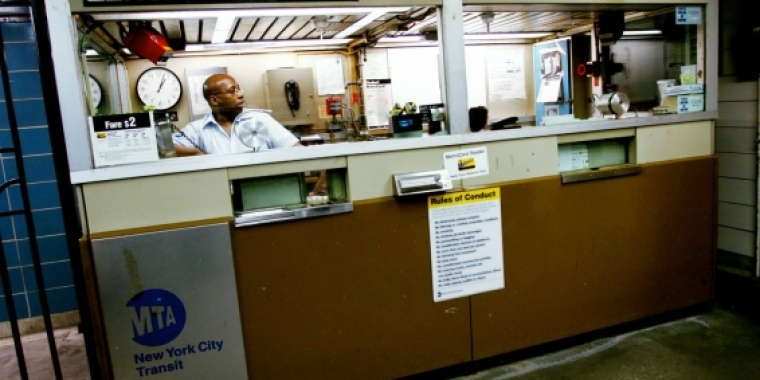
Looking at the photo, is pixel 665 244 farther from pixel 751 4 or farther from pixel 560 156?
pixel 751 4

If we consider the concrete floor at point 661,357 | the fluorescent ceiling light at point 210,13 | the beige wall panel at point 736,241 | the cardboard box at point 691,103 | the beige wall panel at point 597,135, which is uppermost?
the fluorescent ceiling light at point 210,13

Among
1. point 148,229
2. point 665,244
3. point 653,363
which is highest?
point 148,229

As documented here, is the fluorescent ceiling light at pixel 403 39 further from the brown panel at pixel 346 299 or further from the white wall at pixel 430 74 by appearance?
the brown panel at pixel 346 299

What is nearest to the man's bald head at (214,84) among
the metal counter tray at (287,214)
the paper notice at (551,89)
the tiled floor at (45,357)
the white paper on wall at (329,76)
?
the metal counter tray at (287,214)

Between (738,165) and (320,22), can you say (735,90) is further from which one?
(320,22)

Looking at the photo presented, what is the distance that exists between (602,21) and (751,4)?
112 cm

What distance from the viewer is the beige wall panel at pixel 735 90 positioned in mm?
4102

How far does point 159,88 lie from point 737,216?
5.27 meters

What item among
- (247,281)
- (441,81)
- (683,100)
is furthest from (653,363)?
(247,281)

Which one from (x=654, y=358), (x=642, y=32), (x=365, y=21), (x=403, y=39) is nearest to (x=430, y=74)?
(x=403, y=39)

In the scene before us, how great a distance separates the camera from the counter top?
99.3 inches

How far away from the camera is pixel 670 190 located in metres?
3.67

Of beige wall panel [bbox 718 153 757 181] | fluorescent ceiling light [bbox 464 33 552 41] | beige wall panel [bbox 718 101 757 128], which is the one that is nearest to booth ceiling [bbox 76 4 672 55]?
fluorescent ceiling light [bbox 464 33 552 41]

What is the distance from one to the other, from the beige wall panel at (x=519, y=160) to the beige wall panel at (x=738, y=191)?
2.05 m
